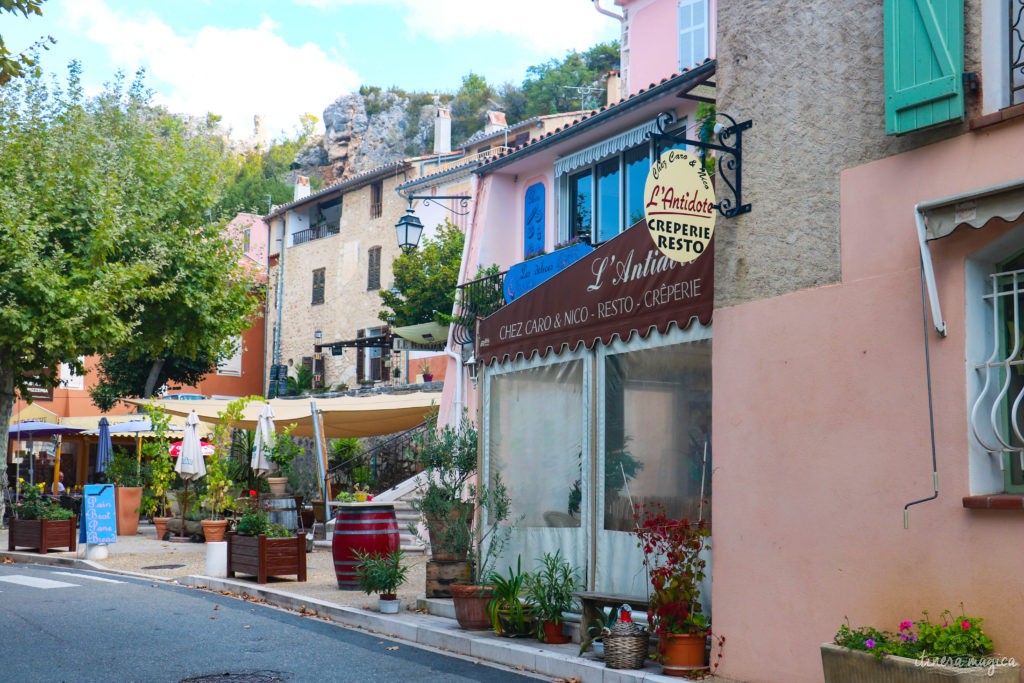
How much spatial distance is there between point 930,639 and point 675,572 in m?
2.29

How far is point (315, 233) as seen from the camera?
45812 mm

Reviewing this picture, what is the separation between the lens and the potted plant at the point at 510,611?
916cm

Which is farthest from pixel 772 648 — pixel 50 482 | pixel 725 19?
pixel 50 482

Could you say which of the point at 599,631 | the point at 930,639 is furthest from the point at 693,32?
the point at 930,639

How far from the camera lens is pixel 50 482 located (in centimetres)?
3900

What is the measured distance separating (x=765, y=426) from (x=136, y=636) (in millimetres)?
5763

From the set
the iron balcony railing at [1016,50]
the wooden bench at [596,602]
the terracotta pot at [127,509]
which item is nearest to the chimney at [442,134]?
the terracotta pot at [127,509]

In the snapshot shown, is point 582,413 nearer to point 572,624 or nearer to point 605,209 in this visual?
point 572,624

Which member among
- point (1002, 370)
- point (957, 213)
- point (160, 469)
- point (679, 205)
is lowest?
point (160, 469)

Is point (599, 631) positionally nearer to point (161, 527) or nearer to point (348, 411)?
point (348, 411)

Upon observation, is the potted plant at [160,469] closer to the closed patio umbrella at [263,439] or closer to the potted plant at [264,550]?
the closed patio umbrella at [263,439]

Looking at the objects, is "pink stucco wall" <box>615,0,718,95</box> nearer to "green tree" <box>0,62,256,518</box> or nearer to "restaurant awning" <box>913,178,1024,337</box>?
"green tree" <box>0,62,256,518</box>

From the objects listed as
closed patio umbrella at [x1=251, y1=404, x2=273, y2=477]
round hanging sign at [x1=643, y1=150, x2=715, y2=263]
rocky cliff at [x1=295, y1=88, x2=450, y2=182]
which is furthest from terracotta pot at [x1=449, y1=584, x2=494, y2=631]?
rocky cliff at [x1=295, y1=88, x2=450, y2=182]

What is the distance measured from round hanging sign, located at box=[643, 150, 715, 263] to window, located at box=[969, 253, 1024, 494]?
2101mm
